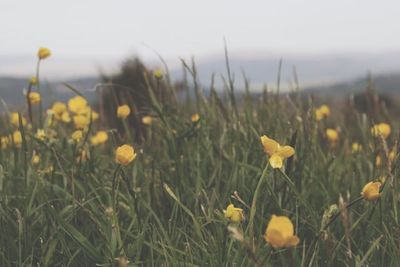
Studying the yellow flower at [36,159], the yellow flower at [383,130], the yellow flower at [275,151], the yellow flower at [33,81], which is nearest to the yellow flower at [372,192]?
the yellow flower at [275,151]

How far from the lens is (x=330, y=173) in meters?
2.66

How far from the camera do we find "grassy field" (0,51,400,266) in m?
1.68

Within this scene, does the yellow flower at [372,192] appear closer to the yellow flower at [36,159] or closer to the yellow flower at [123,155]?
the yellow flower at [123,155]

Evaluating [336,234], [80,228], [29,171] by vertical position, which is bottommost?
[336,234]

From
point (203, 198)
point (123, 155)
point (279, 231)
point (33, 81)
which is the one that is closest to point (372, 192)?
point (279, 231)

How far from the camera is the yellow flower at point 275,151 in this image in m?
1.53

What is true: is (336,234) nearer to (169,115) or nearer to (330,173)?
(330,173)

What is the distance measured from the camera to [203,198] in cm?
232

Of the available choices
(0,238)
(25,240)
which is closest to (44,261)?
(25,240)

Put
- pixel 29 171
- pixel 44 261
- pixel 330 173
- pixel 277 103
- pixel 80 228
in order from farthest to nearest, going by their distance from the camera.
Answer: pixel 277 103 → pixel 330 173 → pixel 29 171 → pixel 80 228 → pixel 44 261

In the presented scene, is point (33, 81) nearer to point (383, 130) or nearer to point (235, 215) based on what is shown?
point (235, 215)

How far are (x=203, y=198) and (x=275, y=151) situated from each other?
81cm

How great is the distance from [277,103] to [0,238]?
5.31 ft

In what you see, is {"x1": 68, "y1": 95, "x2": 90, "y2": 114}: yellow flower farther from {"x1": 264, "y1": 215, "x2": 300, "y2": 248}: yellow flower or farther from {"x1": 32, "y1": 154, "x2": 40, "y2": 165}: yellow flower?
{"x1": 264, "y1": 215, "x2": 300, "y2": 248}: yellow flower
